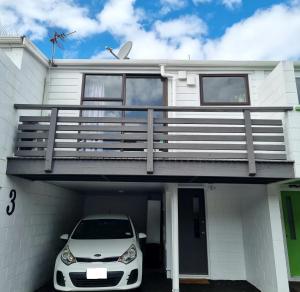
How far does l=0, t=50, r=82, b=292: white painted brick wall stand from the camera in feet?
12.5

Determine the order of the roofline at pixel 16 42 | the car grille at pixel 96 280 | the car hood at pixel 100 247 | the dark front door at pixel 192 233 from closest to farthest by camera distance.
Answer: the car grille at pixel 96 280
the car hood at pixel 100 247
the roofline at pixel 16 42
the dark front door at pixel 192 233

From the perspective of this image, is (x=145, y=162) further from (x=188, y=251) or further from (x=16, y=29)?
(x=16, y=29)

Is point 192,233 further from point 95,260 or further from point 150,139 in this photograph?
point 150,139

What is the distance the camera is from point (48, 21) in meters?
6.70

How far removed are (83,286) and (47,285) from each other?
1674mm

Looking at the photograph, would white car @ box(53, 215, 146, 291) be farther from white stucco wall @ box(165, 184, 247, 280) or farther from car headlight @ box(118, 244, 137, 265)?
white stucco wall @ box(165, 184, 247, 280)

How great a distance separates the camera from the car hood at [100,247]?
425 cm

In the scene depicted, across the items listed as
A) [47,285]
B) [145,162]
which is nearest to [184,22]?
[145,162]

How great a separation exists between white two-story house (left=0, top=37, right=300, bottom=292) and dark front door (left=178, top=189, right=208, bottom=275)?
0.02 meters

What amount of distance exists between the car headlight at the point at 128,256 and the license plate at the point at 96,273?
33cm

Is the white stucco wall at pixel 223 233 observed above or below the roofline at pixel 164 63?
below

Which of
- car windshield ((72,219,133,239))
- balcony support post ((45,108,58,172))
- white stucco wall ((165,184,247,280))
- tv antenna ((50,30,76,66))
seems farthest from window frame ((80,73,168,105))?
car windshield ((72,219,133,239))

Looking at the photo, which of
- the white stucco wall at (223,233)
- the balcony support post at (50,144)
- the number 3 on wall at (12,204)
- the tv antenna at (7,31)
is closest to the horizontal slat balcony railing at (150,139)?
the balcony support post at (50,144)

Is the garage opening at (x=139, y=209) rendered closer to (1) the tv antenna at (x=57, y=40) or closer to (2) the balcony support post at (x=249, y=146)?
(2) the balcony support post at (x=249, y=146)
